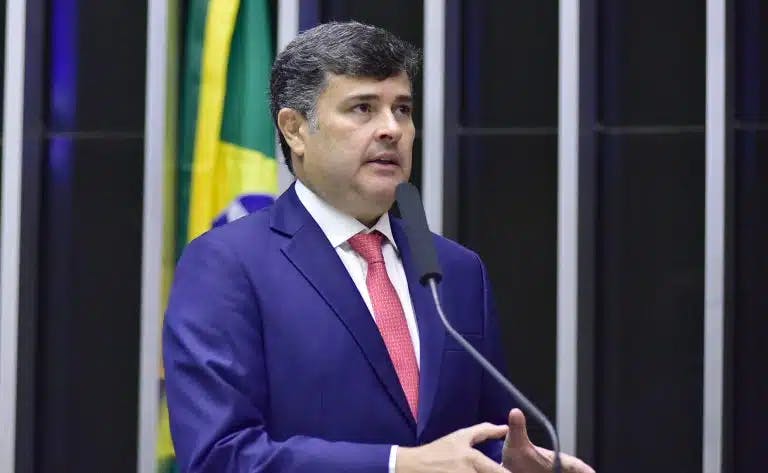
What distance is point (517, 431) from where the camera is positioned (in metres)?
1.93

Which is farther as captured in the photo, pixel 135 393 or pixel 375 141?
pixel 135 393

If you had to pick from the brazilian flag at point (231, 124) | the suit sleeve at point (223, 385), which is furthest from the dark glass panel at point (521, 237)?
the suit sleeve at point (223, 385)

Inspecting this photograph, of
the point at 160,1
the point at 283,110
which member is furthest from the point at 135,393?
the point at 283,110

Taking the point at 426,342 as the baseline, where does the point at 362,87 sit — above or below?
above

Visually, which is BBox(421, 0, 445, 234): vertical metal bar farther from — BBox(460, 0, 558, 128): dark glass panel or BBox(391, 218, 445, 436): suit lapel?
BBox(391, 218, 445, 436): suit lapel

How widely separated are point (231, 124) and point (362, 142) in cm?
230

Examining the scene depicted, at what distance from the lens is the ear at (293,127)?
89.7 inches

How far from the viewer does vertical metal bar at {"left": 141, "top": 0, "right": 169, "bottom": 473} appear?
183 inches

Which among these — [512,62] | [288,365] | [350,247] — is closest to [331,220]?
[350,247]

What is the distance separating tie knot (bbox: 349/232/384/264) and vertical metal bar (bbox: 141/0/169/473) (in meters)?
2.51

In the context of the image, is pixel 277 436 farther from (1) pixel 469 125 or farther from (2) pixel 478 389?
(1) pixel 469 125

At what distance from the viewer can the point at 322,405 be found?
206 cm

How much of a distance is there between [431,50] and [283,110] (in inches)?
95.3

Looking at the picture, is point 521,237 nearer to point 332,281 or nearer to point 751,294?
point 751,294
